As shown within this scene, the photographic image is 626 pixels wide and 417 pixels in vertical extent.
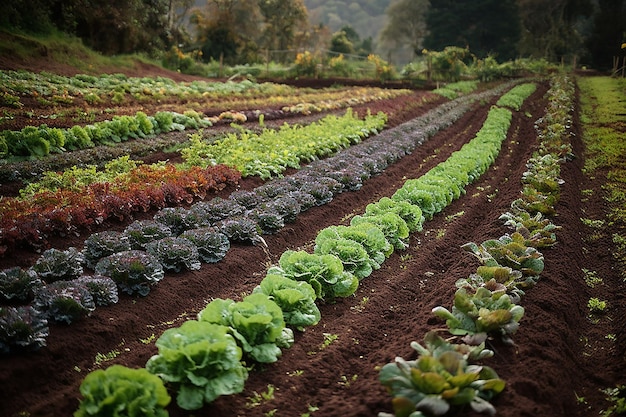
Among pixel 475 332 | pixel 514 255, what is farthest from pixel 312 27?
pixel 475 332

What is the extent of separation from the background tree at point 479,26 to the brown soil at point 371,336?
52.1 metres

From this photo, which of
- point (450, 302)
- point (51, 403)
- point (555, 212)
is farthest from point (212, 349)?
point (555, 212)

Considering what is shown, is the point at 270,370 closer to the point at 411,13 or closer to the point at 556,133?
the point at 556,133

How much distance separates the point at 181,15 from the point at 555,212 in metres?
43.2

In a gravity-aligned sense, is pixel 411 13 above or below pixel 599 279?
above

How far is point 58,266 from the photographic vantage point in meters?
5.56

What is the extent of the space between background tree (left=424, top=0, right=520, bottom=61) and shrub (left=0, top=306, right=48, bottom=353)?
56.4 metres

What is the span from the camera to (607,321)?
18.1 ft

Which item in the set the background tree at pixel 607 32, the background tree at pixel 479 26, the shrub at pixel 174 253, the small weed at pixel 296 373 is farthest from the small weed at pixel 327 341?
the background tree at pixel 479 26

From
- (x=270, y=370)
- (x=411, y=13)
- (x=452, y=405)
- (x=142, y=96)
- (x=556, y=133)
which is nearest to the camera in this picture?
(x=452, y=405)

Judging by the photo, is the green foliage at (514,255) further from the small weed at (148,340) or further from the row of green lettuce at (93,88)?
the row of green lettuce at (93,88)

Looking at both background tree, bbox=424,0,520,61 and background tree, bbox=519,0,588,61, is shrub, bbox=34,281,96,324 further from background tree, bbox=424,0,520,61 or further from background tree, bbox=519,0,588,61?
background tree, bbox=424,0,520,61

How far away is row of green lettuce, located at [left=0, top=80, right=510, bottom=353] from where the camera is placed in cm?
476

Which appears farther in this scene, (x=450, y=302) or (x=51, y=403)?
(x=450, y=302)
